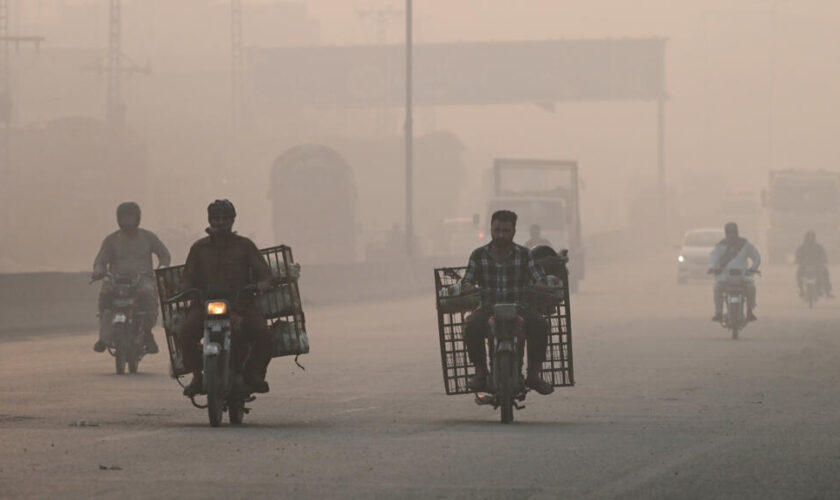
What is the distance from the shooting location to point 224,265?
13016 millimetres

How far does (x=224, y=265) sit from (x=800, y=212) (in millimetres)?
57045

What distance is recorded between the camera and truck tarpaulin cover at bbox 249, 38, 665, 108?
3553 inches

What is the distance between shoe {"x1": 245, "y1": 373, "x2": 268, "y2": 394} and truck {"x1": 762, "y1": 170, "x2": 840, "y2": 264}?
184ft

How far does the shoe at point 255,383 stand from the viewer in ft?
42.8

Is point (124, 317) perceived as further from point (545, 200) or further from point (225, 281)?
point (545, 200)

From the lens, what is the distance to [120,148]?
8894 centimetres

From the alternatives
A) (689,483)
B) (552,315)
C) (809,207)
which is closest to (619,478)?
(689,483)

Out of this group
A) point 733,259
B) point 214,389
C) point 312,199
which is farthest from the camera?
point 312,199

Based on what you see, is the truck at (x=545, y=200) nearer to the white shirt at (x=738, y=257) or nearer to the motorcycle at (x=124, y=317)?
the white shirt at (x=738, y=257)

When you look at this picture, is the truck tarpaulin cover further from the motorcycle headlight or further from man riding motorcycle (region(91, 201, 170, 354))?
the motorcycle headlight

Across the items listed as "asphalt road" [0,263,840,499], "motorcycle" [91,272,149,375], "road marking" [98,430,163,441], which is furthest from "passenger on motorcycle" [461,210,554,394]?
"motorcycle" [91,272,149,375]

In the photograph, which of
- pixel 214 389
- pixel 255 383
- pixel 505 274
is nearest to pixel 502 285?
pixel 505 274

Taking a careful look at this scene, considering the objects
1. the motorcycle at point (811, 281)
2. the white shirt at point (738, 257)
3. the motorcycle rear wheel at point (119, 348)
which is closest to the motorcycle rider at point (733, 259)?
the white shirt at point (738, 257)

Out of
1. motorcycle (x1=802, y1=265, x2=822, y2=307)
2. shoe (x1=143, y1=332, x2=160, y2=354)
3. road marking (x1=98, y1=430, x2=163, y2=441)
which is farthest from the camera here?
motorcycle (x1=802, y1=265, x2=822, y2=307)
